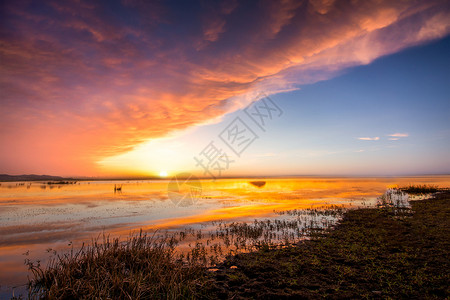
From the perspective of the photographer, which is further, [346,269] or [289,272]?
[346,269]

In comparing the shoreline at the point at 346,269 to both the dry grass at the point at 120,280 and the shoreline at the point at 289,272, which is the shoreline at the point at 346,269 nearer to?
the shoreline at the point at 289,272

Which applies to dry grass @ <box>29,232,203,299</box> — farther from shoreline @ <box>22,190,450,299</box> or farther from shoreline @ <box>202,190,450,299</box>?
shoreline @ <box>202,190,450,299</box>

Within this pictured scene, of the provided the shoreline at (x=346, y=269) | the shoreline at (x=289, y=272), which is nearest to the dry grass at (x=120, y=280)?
the shoreline at (x=289, y=272)


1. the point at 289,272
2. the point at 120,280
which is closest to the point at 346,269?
the point at 289,272

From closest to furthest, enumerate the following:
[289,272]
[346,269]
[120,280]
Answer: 1. [120,280]
2. [289,272]
3. [346,269]

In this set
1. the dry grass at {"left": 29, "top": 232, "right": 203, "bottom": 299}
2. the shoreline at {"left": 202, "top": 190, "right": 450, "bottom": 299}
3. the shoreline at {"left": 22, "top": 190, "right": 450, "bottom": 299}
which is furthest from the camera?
the shoreline at {"left": 202, "top": 190, "right": 450, "bottom": 299}

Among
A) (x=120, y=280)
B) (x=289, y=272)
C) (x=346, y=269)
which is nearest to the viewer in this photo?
(x=120, y=280)

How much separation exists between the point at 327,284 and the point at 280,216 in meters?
12.8

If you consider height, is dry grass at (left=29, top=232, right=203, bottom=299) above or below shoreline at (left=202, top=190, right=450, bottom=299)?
above

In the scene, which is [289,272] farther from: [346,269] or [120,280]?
[120,280]

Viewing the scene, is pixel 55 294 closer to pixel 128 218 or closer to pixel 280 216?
pixel 128 218

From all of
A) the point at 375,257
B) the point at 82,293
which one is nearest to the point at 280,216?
the point at 375,257

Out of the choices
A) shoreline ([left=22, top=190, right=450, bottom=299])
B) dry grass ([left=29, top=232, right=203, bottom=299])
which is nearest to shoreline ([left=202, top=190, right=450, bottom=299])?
shoreline ([left=22, top=190, right=450, bottom=299])

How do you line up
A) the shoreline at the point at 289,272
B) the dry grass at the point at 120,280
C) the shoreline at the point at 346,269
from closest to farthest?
the dry grass at the point at 120,280 → the shoreline at the point at 289,272 → the shoreline at the point at 346,269
